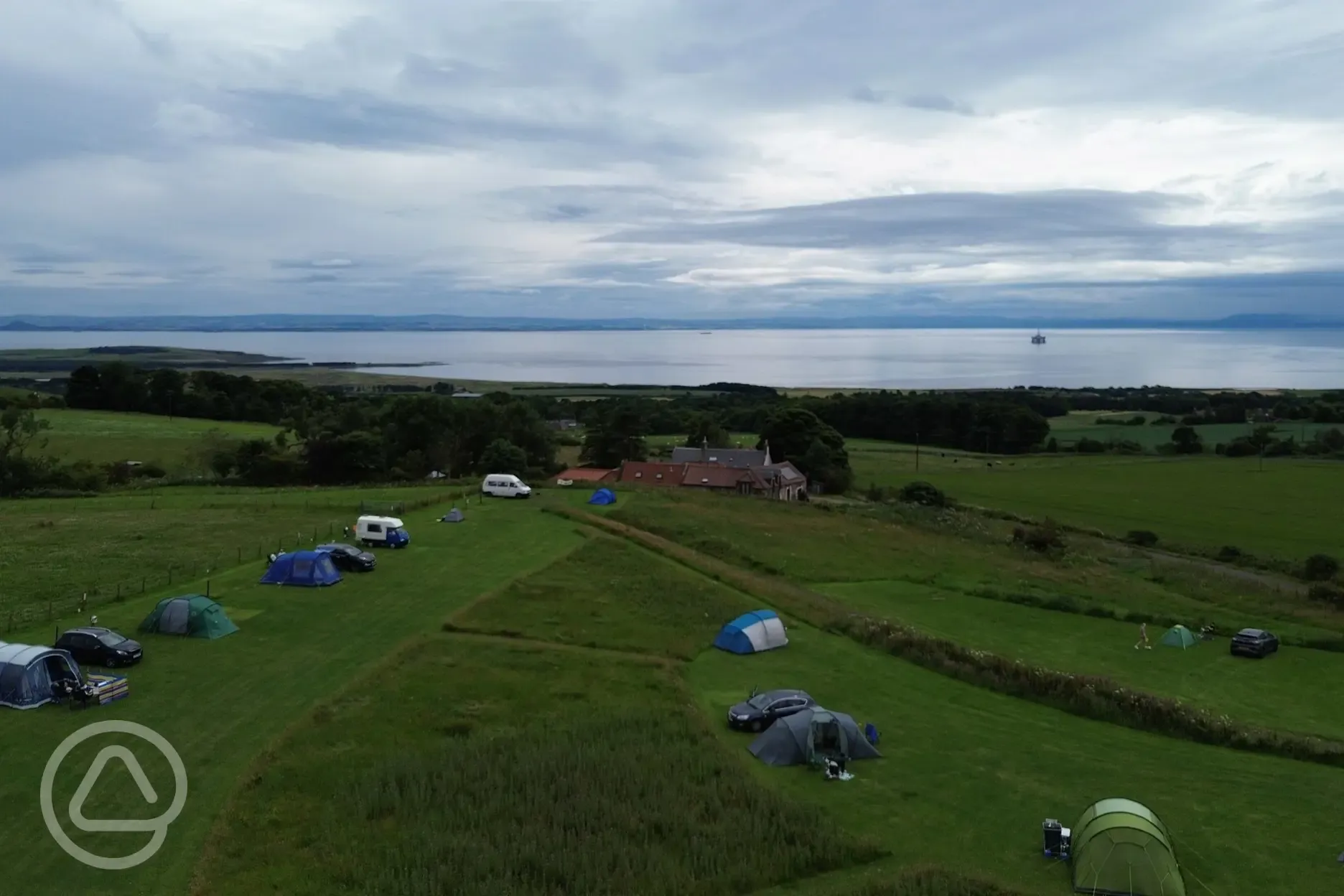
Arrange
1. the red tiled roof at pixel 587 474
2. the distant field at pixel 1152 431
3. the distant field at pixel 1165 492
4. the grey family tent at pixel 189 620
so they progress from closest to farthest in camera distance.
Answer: the grey family tent at pixel 189 620
the distant field at pixel 1165 492
the red tiled roof at pixel 587 474
the distant field at pixel 1152 431

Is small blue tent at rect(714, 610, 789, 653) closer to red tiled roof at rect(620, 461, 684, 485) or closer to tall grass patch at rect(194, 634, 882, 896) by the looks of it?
tall grass patch at rect(194, 634, 882, 896)

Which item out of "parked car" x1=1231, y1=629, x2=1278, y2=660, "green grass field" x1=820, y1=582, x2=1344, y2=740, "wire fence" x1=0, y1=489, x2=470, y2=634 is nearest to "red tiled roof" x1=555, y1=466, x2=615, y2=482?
"wire fence" x1=0, y1=489, x2=470, y2=634

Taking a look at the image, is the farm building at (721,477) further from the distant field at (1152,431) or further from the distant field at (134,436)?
the distant field at (1152,431)

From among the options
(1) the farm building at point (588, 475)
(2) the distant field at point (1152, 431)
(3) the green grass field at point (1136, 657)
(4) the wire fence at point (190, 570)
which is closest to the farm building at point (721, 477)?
(1) the farm building at point (588, 475)

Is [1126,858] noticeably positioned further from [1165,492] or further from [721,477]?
[1165,492]

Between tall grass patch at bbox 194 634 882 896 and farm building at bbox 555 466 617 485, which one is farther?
farm building at bbox 555 466 617 485

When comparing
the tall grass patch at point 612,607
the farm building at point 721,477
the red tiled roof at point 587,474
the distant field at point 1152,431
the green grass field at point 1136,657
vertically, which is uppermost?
the distant field at point 1152,431
